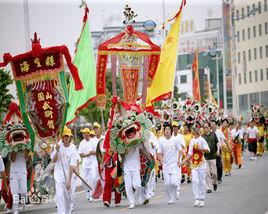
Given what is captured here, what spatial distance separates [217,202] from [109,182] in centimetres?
255

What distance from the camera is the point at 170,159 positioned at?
73.8 feet

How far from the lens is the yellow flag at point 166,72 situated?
103ft

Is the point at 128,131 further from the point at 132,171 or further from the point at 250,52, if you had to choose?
the point at 250,52

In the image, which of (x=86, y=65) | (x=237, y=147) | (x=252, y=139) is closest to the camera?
(x=86, y=65)

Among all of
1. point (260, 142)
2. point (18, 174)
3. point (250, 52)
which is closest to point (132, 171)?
point (18, 174)

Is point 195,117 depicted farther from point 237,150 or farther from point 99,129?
point 99,129

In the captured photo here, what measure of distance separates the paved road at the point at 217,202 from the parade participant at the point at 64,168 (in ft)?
7.24

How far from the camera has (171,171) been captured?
22.4 m

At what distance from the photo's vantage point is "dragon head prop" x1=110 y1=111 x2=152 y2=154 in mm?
22094

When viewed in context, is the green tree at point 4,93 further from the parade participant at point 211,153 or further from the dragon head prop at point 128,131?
the dragon head prop at point 128,131

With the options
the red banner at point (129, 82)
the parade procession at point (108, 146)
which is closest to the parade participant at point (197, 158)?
the parade procession at point (108, 146)

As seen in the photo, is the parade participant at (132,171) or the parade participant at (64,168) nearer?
the parade participant at (64,168)

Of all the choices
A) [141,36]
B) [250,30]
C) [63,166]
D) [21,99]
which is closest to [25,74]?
[21,99]

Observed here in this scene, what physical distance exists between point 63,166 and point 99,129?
671cm
